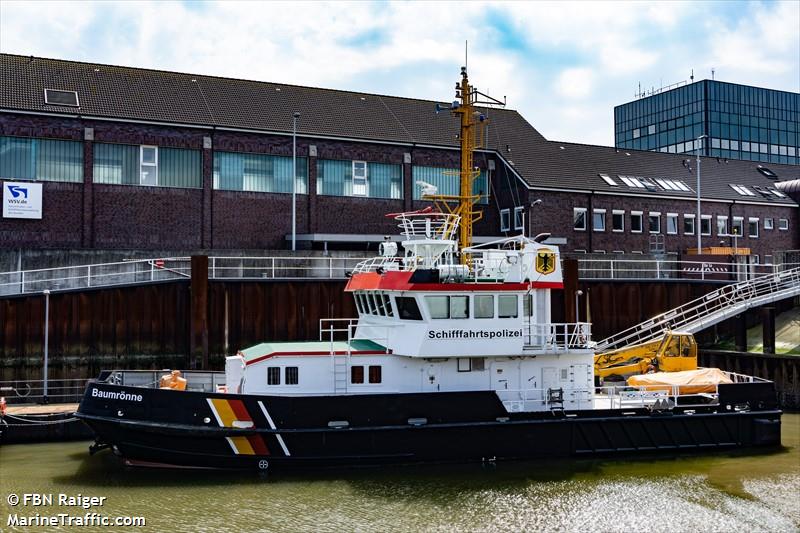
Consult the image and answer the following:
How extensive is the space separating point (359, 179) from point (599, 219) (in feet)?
40.5

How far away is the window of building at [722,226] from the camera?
39.4 metres

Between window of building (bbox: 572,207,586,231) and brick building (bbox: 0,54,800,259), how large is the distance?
65mm

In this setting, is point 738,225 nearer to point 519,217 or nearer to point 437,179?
point 519,217

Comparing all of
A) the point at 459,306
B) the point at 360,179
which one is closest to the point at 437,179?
the point at 360,179

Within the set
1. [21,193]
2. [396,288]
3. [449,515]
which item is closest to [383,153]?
[21,193]

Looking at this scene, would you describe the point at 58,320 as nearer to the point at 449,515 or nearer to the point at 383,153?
the point at 449,515

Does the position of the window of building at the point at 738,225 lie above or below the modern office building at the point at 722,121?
below

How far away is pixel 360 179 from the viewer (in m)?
33.7

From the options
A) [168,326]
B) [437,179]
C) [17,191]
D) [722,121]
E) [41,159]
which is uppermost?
[722,121]

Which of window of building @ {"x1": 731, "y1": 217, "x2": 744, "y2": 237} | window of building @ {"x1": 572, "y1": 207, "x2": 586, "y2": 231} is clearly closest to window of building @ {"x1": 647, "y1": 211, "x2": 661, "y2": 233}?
window of building @ {"x1": 572, "y1": 207, "x2": 586, "y2": 231}

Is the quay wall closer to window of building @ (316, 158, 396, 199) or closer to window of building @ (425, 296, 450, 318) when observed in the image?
window of building @ (425, 296, 450, 318)

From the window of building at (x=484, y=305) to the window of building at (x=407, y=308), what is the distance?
1437 millimetres

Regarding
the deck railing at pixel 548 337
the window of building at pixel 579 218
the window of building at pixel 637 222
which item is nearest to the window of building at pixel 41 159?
the deck railing at pixel 548 337

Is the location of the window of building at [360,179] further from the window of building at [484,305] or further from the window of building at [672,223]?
the window of building at [484,305]
